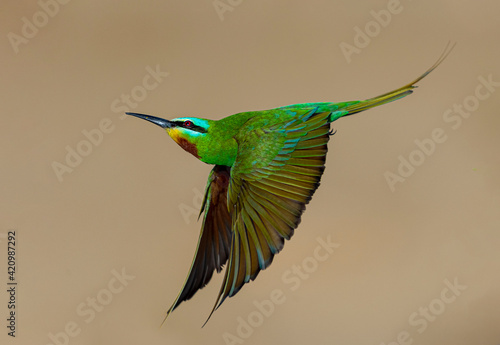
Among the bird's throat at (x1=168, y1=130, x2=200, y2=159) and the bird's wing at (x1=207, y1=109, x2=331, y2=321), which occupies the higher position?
the bird's throat at (x1=168, y1=130, x2=200, y2=159)

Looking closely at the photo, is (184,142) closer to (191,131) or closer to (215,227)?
(191,131)

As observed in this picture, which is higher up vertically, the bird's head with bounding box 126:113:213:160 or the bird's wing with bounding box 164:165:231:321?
the bird's head with bounding box 126:113:213:160

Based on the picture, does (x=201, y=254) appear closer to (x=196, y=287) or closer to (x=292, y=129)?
(x=196, y=287)

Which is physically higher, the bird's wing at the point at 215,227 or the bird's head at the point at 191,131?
the bird's head at the point at 191,131

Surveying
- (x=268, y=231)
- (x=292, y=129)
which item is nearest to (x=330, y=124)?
(x=292, y=129)

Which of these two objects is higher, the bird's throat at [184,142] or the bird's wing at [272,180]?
the bird's throat at [184,142]
